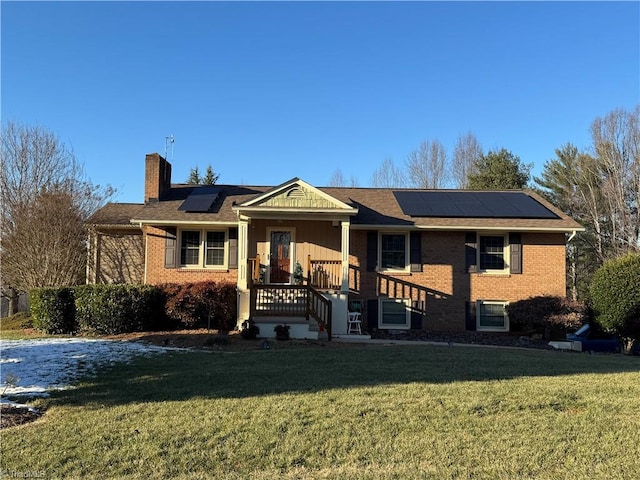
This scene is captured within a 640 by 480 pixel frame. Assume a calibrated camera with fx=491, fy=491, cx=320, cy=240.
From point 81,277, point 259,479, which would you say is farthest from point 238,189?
point 259,479

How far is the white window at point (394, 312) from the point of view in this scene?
16562 mm

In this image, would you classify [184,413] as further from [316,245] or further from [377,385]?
[316,245]

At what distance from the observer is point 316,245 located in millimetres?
17094

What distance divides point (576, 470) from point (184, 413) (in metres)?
4.05

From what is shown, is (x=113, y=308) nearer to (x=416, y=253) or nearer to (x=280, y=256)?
(x=280, y=256)

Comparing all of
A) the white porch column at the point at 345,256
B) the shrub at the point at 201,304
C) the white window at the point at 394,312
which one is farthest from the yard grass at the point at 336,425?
the white window at the point at 394,312

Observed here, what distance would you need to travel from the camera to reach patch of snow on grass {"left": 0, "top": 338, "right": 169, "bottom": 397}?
7.43 metres

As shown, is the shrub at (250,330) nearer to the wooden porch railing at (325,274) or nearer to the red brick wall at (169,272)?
the wooden porch railing at (325,274)

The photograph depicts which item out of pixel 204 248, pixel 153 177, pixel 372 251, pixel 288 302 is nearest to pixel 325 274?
pixel 372 251

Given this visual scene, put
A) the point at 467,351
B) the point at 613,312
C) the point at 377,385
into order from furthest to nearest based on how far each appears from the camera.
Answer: the point at 613,312, the point at 467,351, the point at 377,385

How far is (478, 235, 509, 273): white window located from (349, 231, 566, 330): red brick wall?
0.33 metres

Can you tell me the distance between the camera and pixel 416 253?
1672 cm

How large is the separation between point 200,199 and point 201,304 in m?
4.95

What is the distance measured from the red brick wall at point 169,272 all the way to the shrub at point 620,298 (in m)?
11.3
